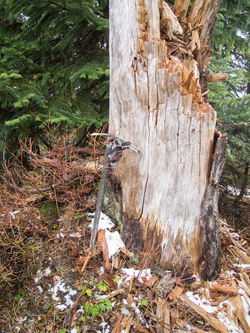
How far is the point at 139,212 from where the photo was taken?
8.35ft

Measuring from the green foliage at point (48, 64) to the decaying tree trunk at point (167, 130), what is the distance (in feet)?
3.45

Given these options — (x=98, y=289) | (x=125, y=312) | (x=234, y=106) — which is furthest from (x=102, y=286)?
(x=234, y=106)

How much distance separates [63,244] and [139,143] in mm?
1716

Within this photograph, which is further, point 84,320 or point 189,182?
point 189,182

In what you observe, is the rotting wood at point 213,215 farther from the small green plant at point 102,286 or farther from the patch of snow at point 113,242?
the small green plant at point 102,286

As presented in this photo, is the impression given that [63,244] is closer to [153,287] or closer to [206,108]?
[153,287]

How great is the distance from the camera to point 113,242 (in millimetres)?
2650

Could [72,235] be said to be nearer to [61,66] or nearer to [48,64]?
[61,66]

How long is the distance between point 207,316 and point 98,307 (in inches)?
46.1

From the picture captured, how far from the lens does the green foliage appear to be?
3.05m

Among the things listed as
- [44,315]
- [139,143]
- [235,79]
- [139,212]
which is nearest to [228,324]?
[139,212]

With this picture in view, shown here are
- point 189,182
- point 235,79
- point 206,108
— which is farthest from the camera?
point 235,79

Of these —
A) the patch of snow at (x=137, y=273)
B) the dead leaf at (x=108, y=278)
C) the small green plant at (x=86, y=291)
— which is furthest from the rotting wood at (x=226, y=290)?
the small green plant at (x=86, y=291)

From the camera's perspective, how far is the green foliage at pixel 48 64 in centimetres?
305
